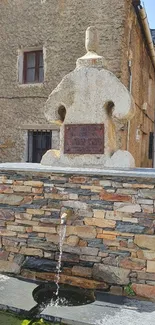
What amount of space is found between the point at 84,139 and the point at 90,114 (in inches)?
12.7

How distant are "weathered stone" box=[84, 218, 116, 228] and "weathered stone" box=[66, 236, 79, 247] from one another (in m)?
0.22

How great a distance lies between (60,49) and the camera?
8742 mm

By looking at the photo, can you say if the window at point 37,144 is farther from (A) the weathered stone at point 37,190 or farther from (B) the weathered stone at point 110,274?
(B) the weathered stone at point 110,274

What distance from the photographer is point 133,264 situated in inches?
143

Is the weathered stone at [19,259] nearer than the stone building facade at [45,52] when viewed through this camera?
Yes

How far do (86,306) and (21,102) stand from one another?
6869 mm

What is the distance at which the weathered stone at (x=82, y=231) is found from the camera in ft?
12.5

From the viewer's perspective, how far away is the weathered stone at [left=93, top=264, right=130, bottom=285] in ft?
12.0

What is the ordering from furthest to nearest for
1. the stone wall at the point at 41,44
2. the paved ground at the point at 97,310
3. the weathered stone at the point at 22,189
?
1. the stone wall at the point at 41,44
2. the weathered stone at the point at 22,189
3. the paved ground at the point at 97,310

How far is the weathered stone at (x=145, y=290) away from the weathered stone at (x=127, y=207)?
2.62 feet

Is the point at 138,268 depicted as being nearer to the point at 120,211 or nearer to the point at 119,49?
the point at 120,211

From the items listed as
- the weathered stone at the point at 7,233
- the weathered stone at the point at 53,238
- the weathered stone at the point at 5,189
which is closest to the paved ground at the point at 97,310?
the weathered stone at the point at 53,238

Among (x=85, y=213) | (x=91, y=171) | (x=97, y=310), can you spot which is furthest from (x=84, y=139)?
(x=97, y=310)

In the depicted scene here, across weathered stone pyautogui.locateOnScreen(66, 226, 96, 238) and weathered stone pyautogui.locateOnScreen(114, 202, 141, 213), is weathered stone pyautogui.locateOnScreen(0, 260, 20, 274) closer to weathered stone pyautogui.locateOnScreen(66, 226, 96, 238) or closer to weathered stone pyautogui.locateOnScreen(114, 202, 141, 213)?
weathered stone pyautogui.locateOnScreen(66, 226, 96, 238)
